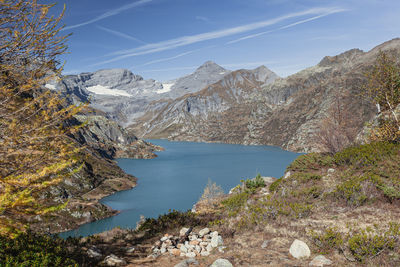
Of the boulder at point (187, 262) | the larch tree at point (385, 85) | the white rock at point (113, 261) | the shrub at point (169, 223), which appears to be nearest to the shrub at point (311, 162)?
the larch tree at point (385, 85)

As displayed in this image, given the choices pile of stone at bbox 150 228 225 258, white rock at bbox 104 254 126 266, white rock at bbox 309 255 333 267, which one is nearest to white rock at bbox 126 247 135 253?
pile of stone at bbox 150 228 225 258

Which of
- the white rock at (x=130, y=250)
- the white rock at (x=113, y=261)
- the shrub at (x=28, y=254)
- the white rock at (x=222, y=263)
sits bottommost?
the white rock at (x=130, y=250)

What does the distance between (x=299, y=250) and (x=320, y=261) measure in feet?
2.42

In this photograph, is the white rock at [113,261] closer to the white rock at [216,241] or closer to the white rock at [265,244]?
the white rock at [216,241]

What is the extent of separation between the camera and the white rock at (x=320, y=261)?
6828 millimetres

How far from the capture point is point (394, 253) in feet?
22.0

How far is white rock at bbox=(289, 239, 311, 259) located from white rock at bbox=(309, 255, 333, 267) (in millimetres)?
425

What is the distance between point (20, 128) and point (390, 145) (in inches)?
832

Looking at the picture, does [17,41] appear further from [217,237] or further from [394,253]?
[394,253]

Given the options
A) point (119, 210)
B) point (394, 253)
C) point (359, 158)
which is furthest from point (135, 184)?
point (394, 253)

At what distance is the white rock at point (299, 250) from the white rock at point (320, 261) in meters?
0.42

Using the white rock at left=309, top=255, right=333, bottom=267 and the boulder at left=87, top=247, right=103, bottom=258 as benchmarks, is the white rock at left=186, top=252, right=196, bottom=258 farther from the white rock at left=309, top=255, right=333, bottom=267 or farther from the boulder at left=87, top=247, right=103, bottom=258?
the white rock at left=309, top=255, right=333, bottom=267

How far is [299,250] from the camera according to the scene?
24.9ft

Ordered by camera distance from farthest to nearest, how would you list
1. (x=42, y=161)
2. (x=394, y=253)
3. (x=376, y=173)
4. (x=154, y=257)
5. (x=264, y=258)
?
(x=376, y=173)
(x=154, y=257)
(x=264, y=258)
(x=394, y=253)
(x=42, y=161)
